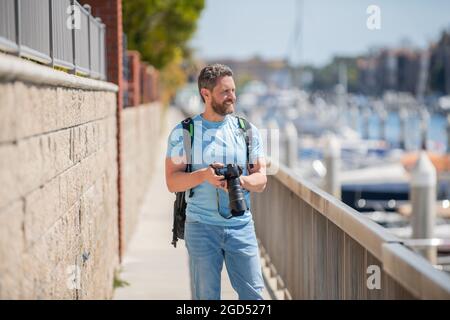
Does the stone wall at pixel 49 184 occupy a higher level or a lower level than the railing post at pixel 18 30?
lower

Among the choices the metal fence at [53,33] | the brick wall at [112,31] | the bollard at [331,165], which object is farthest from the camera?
the bollard at [331,165]

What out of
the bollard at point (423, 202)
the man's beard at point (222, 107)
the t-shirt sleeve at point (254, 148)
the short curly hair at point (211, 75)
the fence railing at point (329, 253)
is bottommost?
the bollard at point (423, 202)

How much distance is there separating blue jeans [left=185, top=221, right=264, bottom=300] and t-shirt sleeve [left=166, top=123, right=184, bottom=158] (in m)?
0.43

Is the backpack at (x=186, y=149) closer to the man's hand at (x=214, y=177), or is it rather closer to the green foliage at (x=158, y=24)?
the man's hand at (x=214, y=177)

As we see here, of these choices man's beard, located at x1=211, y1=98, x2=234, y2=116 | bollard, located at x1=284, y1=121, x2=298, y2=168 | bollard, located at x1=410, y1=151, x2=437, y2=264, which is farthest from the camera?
bollard, located at x1=284, y1=121, x2=298, y2=168

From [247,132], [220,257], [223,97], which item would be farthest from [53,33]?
[220,257]

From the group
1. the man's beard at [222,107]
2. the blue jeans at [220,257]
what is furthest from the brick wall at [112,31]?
the man's beard at [222,107]

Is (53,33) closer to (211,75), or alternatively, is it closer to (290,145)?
(211,75)

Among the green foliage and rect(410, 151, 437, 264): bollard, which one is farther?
the green foliage

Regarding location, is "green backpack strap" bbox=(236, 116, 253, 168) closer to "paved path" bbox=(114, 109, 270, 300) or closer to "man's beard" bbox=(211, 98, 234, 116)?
"man's beard" bbox=(211, 98, 234, 116)

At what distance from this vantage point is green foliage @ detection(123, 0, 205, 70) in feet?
80.9

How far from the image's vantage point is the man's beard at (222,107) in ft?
18.4

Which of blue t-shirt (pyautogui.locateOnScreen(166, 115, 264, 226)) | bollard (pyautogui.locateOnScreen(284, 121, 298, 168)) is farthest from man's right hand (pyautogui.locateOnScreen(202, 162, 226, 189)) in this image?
bollard (pyautogui.locateOnScreen(284, 121, 298, 168))

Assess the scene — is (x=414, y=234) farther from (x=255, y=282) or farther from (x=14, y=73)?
(x=14, y=73)
